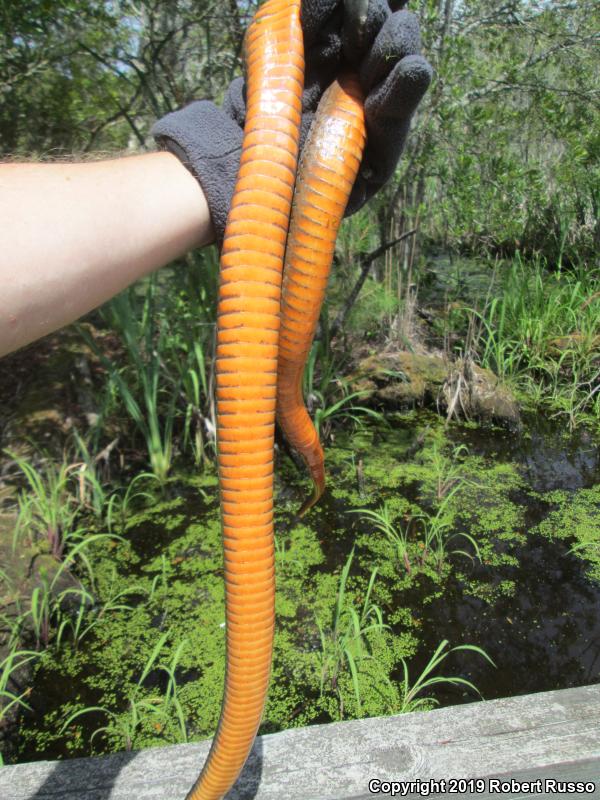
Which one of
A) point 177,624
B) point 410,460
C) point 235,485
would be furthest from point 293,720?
point 410,460

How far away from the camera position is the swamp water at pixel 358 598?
81.2 inches

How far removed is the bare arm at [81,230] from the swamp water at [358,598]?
1.55m

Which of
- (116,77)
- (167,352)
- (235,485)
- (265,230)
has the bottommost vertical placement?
(167,352)

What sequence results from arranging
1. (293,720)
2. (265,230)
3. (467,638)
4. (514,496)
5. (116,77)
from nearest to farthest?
(265,230) < (293,720) < (467,638) < (514,496) < (116,77)

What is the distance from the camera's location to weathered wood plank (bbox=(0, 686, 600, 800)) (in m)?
1.22

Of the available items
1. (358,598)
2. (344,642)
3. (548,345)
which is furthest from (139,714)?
(548,345)

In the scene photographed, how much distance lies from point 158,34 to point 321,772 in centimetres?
481

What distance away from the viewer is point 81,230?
0.88 meters

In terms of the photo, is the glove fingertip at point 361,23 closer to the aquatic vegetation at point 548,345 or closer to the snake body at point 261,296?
the snake body at point 261,296

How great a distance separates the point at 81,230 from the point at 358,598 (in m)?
2.15

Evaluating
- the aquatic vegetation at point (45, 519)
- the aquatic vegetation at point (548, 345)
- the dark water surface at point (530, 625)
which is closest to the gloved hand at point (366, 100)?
the dark water surface at point (530, 625)

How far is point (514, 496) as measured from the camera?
10.8ft

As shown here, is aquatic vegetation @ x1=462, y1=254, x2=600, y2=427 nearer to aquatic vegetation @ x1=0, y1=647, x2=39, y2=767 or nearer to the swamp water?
the swamp water

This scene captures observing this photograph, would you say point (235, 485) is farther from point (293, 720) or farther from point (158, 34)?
point (158, 34)
